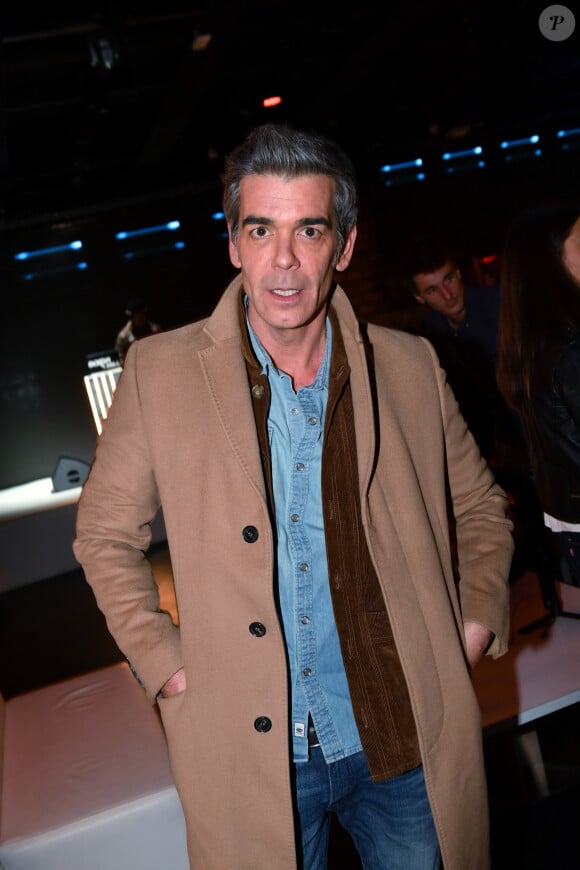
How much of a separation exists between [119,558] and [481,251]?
31.8ft

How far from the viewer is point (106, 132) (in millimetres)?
9922

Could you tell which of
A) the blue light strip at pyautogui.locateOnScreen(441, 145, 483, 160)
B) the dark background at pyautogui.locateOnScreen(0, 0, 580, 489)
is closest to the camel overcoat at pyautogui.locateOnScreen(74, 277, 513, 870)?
the dark background at pyautogui.locateOnScreen(0, 0, 580, 489)

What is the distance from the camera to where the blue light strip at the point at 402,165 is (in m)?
10.1

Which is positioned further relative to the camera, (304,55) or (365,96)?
(365,96)

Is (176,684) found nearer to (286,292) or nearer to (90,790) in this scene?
(286,292)

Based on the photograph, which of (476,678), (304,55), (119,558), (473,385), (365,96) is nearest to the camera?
(119,558)

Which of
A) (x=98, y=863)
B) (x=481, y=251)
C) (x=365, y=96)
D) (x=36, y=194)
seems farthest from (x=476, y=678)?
(x=36, y=194)

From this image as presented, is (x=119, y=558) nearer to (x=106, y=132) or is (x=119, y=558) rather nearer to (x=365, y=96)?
(x=365, y=96)

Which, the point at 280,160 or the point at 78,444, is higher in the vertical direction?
the point at 280,160

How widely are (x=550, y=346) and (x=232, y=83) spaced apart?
732 centimetres

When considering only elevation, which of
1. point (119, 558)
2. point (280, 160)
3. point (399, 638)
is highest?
point (280, 160)

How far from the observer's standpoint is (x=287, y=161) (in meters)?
1.50

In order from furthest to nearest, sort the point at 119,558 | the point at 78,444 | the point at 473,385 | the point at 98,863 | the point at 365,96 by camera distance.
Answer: the point at 78,444 < the point at 365,96 < the point at 473,385 < the point at 98,863 < the point at 119,558

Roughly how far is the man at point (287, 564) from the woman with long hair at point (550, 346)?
3.61 ft
